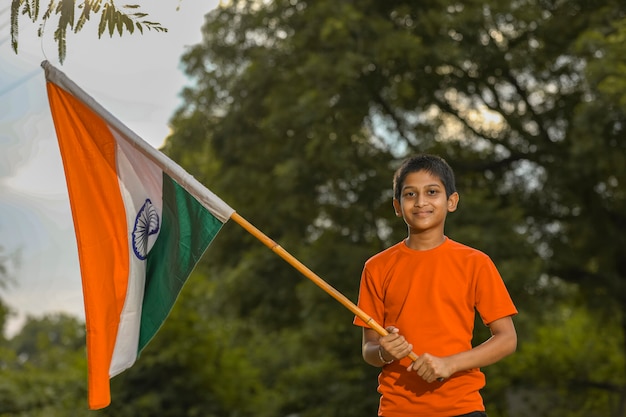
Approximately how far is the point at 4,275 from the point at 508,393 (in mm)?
7716

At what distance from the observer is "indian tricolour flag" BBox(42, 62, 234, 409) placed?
11.4ft

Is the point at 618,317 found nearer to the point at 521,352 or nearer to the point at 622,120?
the point at 521,352

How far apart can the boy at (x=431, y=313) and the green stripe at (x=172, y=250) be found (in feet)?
2.37

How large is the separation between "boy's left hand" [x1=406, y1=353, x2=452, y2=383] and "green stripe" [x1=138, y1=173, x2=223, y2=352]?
3.26ft

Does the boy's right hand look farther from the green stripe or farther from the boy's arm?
the green stripe

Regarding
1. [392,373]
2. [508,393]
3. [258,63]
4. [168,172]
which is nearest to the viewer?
[392,373]

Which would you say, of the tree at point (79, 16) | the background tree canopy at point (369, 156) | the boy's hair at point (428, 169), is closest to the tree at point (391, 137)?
the background tree canopy at point (369, 156)

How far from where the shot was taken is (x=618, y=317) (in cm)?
1379

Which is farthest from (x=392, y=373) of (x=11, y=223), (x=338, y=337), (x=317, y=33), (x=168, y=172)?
(x=338, y=337)

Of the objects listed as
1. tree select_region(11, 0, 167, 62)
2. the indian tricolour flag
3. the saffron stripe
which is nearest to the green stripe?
the indian tricolour flag

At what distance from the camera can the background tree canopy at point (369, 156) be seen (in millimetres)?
11250

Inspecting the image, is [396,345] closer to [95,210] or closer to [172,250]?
[172,250]

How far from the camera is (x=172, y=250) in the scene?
3.57 meters

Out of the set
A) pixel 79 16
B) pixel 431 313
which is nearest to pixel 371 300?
pixel 431 313
